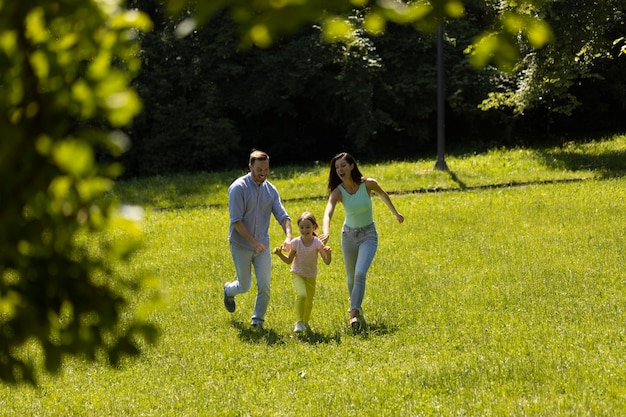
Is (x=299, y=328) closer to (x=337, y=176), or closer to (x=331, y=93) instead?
(x=337, y=176)

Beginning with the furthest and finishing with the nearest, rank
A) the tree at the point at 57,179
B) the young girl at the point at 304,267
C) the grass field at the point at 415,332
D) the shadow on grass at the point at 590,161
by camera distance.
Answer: the shadow on grass at the point at 590,161, the young girl at the point at 304,267, the grass field at the point at 415,332, the tree at the point at 57,179

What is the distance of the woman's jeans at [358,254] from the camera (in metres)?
10.8

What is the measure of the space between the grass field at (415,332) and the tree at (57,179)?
0.26 metres

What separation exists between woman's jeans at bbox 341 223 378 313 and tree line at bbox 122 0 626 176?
1988 cm

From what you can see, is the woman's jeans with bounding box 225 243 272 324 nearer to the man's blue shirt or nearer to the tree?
the man's blue shirt

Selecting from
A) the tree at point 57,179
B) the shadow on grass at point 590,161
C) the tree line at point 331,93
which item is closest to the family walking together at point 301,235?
the tree at point 57,179

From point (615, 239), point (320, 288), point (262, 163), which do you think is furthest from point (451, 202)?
point (262, 163)

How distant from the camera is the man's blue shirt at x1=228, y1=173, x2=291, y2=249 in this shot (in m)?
10.6

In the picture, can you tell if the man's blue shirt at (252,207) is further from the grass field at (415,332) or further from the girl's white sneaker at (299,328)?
the grass field at (415,332)

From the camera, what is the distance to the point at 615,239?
1549 centimetres

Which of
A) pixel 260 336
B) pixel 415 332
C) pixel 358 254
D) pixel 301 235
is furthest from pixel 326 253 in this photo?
pixel 415 332

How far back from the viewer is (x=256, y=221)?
1068cm

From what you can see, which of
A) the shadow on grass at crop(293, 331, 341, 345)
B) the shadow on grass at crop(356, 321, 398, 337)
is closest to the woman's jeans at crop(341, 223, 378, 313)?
the shadow on grass at crop(356, 321, 398, 337)

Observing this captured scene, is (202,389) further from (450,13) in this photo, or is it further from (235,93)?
(235,93)
